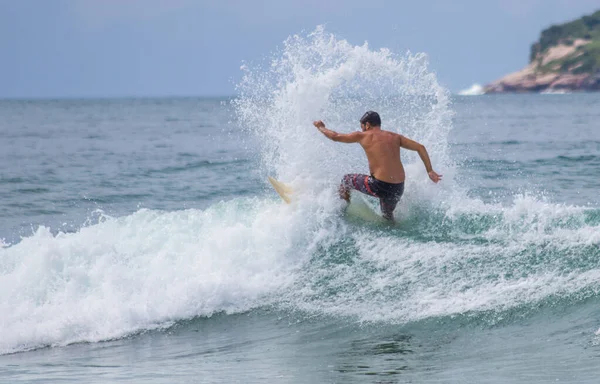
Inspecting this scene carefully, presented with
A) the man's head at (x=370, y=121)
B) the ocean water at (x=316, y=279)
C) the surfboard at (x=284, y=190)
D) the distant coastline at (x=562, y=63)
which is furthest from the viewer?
the distant coastline at (x=562, y=63)

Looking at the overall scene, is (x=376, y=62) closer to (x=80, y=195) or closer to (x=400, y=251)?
A: (x=400, y=251)

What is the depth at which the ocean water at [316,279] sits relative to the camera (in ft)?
25.0

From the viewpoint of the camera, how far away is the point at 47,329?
9172mm

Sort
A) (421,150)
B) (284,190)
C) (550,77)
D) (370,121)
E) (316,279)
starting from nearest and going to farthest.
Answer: (316,279) < (421,150) < (370,121) < (284,190) < (550,77)

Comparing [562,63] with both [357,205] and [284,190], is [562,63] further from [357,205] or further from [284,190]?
[284,190]

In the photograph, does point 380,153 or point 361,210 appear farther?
point 361,210

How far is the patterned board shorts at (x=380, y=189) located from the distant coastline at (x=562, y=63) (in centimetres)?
14006

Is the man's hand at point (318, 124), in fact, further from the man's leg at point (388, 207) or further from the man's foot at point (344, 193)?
the man's leg at point (388, 207)

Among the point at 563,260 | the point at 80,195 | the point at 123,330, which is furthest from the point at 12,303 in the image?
the point at 80,195

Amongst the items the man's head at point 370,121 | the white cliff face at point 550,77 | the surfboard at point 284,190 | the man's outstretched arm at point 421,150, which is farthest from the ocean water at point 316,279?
the white cliff face at point 550,77

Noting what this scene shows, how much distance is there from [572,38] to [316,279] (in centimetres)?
16666

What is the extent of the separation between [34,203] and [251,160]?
6488 mm

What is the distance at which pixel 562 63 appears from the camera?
155500 millimetres

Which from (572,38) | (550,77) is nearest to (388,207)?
(550,77)
